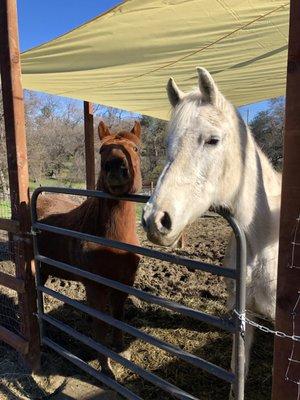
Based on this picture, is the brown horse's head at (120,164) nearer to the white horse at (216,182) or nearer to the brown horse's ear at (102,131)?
the brown horse's ear at (102,131)

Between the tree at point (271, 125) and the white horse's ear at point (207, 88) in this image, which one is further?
the tree at point (271, 125)

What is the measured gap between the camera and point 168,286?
498 centimetres

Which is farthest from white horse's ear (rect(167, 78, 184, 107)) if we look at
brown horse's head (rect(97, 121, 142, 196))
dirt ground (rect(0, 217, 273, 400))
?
dirt ground (rect(0, 217, 273, 400))

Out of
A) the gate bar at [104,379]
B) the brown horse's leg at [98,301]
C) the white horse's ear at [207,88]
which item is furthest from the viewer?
the brown horse's leg at [98,301]

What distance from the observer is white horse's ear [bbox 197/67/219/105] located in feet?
6.25

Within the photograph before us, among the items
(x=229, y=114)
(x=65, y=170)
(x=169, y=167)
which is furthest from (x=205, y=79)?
(x=65, y=170)

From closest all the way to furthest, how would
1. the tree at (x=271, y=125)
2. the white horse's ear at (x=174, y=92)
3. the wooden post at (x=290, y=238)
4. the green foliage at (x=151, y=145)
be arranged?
the wooden post at (x=290, y=238) < the white horse's ear at (x=174, y=92) < the tree at (x=271, y=125) < the green foliage at (x=151, y=145)

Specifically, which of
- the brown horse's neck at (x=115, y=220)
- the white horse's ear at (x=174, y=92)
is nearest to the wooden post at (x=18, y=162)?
the brown horse's neck at (x=115, y=220)

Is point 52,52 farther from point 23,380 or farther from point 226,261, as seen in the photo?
point 23,380

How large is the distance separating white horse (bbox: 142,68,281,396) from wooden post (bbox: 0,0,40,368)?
1.41 metres

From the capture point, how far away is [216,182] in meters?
2.01

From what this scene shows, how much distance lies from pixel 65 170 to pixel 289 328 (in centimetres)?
2766

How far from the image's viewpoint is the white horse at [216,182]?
1.75 metres

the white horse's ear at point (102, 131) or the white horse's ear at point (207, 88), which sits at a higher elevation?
the white horse's ear at point (207, 88)
